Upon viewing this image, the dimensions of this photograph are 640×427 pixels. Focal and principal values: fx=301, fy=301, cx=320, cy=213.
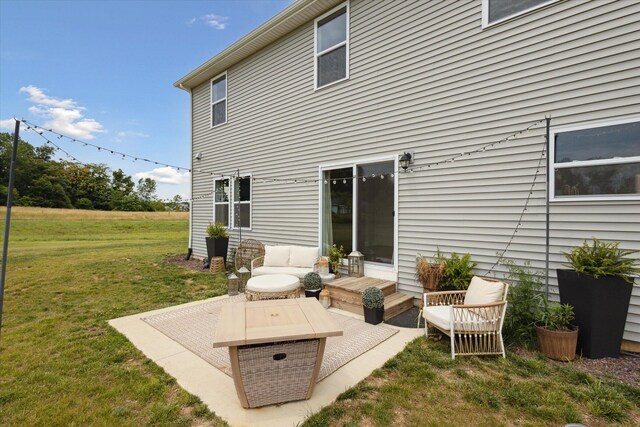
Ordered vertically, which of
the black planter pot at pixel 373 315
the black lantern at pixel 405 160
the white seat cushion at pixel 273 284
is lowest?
the black planter pot at pixel 373 315

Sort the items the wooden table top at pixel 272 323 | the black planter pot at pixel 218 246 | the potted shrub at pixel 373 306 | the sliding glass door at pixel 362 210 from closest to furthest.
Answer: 1. the wooden table top at pixel 272 323
2. the potted shrub at pixel 373 306
3. the sliding glass door at pixel 362 210
4. the black planter pot at pixel 218 246

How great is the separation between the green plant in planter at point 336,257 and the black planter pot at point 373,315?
165cm

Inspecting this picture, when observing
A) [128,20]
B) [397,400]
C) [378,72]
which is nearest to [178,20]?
[128,20]

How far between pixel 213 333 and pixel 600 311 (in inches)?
Result: 172

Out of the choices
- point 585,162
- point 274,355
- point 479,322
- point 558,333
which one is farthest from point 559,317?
point 274,355

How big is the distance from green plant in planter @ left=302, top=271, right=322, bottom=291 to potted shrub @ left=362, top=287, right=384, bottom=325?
3.60 feet

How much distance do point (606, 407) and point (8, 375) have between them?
5261mm

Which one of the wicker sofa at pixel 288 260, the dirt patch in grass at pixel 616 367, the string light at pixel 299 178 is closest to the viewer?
the dirt patch in grass at pixel 616 367

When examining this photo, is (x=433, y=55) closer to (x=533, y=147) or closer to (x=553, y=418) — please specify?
(x=533, y=147)

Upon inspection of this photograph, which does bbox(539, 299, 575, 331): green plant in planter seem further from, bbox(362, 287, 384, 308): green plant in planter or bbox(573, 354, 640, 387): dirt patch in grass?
bbox(362, 287, 384, 308): green plant in planter

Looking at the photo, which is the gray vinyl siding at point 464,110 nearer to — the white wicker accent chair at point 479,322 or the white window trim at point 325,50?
the white window trim at point 325,50

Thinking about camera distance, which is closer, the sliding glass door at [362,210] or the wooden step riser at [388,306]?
the wooden step riser at [388,306]

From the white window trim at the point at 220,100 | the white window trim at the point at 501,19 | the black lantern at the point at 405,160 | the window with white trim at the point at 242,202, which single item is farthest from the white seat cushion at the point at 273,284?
the white window trim at the point at 220,100

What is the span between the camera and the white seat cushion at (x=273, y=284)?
15.1 feet
